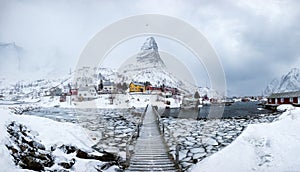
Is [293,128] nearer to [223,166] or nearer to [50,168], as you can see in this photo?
[223,166]

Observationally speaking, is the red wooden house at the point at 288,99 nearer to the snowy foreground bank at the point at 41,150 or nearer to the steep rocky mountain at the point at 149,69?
the snowy foreground bank at the point at 41,150

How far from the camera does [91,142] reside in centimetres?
1120

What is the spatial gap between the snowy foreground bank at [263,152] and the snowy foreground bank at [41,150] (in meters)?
3.81

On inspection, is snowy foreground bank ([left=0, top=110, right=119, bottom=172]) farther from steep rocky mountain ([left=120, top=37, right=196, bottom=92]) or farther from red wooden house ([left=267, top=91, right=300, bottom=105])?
steep rocky mountain ([left=120, top=37, right=196, bottom=92])

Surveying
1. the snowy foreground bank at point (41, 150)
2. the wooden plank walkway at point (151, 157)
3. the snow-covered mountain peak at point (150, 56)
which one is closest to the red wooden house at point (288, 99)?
the wooden plank walkway at point (151, 157)

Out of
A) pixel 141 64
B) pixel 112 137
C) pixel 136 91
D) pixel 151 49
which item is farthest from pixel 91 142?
pixel 141 64

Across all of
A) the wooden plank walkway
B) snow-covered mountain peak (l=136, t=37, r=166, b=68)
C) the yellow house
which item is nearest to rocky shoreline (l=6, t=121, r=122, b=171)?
the wooden plank walkway

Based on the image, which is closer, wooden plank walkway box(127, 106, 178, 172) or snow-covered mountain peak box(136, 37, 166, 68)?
wooden plank walkway box(127, 106, 178, 172)

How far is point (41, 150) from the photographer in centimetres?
737

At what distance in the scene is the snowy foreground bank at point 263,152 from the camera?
6.96m

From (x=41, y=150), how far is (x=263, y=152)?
801 centimetres

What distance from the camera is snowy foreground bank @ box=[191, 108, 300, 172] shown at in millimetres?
6961

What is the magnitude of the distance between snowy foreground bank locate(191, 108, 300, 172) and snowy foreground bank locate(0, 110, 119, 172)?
12.5 feet

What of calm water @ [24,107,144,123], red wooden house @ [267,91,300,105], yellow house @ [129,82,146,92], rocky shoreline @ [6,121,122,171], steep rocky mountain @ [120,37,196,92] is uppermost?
steep rocky mountain @ [120,37,196,92]
